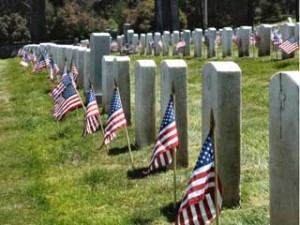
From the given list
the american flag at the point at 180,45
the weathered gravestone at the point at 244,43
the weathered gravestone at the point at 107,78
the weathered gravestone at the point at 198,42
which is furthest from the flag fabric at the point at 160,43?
the weathered gravestone at the point at 107,78

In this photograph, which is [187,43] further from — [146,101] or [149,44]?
[146,101]

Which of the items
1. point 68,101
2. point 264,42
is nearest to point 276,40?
point 264,42

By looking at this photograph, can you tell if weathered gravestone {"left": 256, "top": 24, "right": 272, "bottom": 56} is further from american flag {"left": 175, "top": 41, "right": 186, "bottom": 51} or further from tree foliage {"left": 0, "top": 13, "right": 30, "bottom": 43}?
tree foliage {"left": 0, "top": 13, "right": 30, "bottom": 43}

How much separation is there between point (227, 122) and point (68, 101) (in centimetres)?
590

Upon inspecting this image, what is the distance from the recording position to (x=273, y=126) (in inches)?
217

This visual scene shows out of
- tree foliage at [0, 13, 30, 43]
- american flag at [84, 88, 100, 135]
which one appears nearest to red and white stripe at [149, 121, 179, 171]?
american flag at [84, 88, 100, 135]

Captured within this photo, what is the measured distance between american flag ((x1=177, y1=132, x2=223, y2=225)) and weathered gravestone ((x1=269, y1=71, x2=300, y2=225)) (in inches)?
17.7

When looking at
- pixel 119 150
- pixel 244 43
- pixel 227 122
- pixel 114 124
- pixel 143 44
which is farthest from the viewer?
pixel 143 44

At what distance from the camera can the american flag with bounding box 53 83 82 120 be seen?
39.9ft

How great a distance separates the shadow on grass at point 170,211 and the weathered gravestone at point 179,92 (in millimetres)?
1239

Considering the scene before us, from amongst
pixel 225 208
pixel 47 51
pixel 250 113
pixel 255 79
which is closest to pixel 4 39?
pixel 47 51

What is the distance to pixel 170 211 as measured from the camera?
703 centimetres

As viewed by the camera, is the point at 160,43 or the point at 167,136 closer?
the point at 167,136

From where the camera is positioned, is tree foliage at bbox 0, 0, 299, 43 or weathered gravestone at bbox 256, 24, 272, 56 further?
tree foliage at bbox 0, 0, 299, 43
